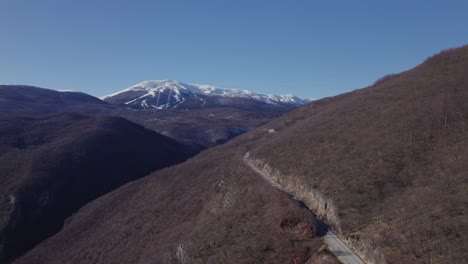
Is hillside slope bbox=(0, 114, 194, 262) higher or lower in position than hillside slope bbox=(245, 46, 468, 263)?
lower

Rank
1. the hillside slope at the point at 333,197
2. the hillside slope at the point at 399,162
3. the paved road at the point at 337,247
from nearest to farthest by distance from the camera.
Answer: the hillside slope at the point at 399,162, the paved road at the point at 337,247, the hillside slope at the point at 333,197

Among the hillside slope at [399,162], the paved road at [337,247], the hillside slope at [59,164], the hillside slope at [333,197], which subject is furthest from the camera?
the hillside slope at [59,164]

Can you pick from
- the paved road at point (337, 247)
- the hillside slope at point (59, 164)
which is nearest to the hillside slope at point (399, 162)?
the paved road at point (337, 247)

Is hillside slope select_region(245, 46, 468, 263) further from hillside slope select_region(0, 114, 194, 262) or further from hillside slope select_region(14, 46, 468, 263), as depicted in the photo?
hillside slope select_region(0, 114, 194, 262)

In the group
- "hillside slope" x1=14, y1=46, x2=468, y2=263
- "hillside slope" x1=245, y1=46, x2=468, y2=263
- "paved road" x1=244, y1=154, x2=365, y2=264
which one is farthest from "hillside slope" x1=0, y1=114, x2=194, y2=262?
"paved road" x1=244, y1=154, x2=365, y2=264

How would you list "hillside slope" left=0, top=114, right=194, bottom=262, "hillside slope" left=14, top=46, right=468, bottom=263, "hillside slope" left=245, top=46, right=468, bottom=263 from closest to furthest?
"hillside slope" left=245, top=46, right=468, bottom=263, "hillside slope" left=14, top=46, right=468, bottom=263, "hillside slope" left=0, top=114, right=194, bottom=262

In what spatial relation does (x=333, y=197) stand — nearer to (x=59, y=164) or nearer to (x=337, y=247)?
(x=337, y=247)

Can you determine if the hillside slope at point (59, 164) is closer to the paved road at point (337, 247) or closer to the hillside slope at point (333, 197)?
the hillside slope at point (333, 197)

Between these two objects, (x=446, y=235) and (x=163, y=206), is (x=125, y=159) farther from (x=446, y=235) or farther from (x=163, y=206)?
(x=446, y=235)

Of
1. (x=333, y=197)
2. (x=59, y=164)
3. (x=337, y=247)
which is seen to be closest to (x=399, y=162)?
(x=333, y=197)
